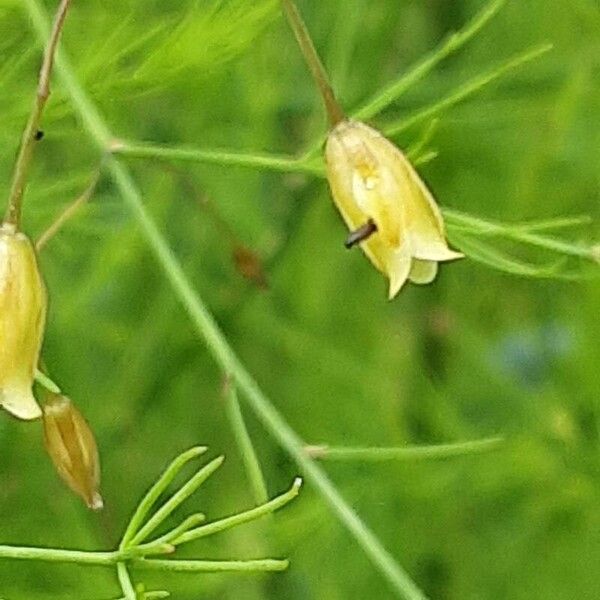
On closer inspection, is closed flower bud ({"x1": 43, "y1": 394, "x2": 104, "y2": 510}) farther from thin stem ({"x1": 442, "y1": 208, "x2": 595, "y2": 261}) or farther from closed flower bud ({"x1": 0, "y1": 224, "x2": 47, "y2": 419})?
thin stem ({"x1": 442, "y1": 208, "x2": 595, "y2": 261})

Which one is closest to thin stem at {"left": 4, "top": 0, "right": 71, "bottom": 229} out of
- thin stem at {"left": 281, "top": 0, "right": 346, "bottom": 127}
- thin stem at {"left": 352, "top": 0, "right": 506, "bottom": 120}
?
thin stem at {"left": 281, "top": 0, "right": 346, "bottom": 127}

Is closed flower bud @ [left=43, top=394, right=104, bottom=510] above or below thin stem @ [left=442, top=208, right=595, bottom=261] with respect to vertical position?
below

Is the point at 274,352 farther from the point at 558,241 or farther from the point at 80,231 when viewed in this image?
the point at 558,241

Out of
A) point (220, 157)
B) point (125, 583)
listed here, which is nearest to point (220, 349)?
point (220, 157)

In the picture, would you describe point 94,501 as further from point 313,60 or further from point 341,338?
point 341,338

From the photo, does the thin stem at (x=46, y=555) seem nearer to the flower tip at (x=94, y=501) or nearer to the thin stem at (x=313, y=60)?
the flower tip at (x=94, y=501)

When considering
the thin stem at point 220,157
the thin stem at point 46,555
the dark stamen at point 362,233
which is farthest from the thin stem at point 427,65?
the thin stem at point 46,555

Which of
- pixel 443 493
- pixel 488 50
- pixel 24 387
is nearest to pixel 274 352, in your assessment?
pixel 443 493
